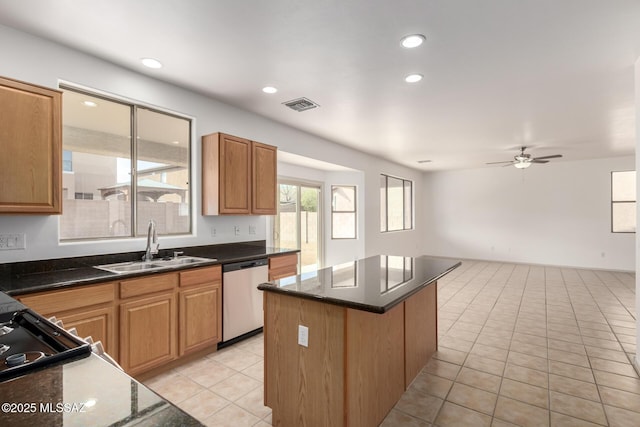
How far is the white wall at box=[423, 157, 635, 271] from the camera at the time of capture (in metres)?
7.45

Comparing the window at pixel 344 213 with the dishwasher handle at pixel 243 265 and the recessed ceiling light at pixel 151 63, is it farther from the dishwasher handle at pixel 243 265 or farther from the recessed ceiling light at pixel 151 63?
the recessed ceiling light at pixel 151 63

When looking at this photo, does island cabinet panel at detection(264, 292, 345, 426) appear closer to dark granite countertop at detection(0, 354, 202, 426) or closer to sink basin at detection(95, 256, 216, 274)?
dark granite countertop at detection(0, 354, 202, 426)

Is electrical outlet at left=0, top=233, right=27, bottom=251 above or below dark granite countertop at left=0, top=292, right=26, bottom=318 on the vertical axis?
above

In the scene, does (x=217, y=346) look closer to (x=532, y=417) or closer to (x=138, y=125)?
(x=138, y=125)

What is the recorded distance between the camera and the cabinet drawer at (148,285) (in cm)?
241

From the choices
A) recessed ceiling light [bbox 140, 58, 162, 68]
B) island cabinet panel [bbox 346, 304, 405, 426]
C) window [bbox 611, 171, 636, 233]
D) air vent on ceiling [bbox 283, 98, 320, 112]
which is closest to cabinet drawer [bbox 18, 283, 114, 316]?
island cabinet panel [bbox 346, 304, 405, 426]

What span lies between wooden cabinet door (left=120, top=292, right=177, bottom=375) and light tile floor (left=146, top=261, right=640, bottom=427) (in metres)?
0.22

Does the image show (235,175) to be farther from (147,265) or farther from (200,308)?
(200,308)

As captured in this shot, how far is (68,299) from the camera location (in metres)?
2.12

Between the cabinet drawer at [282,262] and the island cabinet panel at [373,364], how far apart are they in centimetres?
170

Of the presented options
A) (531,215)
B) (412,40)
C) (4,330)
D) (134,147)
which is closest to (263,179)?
(134,147)

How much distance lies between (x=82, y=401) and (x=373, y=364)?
1.65 meters

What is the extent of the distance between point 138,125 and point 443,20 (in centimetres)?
287

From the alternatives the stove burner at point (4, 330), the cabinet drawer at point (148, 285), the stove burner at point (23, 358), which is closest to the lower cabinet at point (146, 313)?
the cabinet drawer at point (148, 285)
